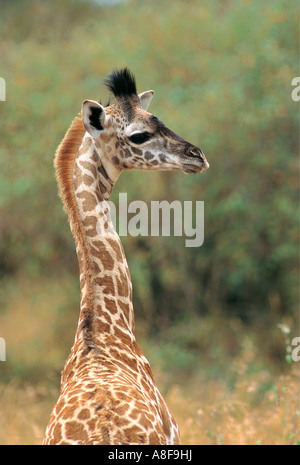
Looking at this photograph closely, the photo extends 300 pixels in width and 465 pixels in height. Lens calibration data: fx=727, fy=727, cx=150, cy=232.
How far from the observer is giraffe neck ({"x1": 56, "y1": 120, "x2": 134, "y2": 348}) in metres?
4.97

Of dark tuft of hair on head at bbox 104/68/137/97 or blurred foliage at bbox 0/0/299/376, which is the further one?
blurred foliage at bbox 0/0/299/376

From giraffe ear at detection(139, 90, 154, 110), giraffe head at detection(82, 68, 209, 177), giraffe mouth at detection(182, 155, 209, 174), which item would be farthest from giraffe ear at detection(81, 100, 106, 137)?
giraffe ear at detection(139, 90, 154, 110)

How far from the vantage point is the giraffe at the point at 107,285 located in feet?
13.0

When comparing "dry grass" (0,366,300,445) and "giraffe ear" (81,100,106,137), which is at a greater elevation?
"giraffe ear" (81,100,106,137)

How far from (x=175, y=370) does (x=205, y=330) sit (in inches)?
54.5

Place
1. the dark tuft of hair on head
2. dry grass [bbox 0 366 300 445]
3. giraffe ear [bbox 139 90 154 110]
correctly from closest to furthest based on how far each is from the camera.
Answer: the dark tuft of hair on head
giraffe ear [bbox 139 90 154 110]
dry grass [bbox 0 366 300 445]

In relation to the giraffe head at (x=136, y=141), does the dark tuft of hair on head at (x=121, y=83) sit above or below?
above

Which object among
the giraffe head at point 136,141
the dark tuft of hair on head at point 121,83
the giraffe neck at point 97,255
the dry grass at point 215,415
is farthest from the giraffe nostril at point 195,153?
the dry grass at point 215,415

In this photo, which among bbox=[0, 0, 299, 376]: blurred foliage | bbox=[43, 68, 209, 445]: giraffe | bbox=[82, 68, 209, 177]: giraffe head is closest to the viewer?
bbox=[43, 68, 209, 445]: giraffe

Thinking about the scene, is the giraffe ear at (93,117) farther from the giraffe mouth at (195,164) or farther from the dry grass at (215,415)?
the dry grass at (215,415)

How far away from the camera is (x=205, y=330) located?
46.2 feet

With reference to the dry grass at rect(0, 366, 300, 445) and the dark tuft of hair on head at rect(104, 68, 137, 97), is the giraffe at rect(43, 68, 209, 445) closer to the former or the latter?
the dark tuft of hair on head at rect(104, 68, 137, 97)

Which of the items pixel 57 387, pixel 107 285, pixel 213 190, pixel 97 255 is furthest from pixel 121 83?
pixel 213 190

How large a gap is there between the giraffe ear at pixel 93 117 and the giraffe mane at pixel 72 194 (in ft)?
0.67
